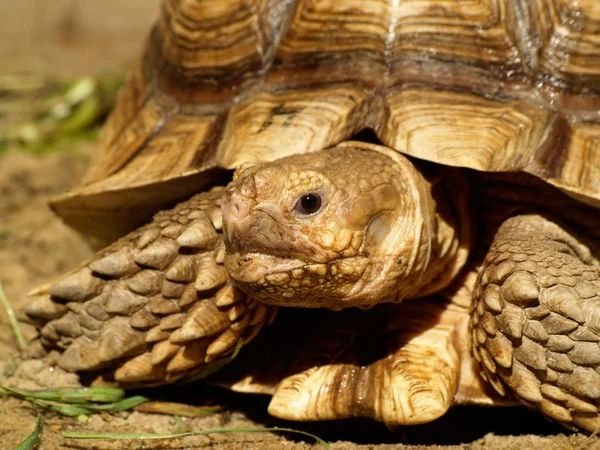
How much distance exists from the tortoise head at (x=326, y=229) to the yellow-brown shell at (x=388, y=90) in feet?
0.61

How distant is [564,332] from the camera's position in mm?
2305

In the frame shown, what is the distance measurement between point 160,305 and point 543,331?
119 centimetres

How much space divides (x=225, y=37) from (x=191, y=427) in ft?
4.79

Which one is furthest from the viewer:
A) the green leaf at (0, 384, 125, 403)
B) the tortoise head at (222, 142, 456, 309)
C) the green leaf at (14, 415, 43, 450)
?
the green leaf at (0, 384, 125, 403)

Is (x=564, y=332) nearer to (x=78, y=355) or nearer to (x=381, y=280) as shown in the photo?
(x=381, y=280)

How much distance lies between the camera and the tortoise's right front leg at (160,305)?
257 centimetres

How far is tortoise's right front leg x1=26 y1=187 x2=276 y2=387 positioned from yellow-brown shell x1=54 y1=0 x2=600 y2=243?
291 mm

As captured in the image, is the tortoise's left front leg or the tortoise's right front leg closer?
the tortoise's left front leg

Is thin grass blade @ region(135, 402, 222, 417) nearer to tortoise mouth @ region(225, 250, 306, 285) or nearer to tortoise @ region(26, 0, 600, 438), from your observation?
tortoise @ region(26, 0, 600, 438)

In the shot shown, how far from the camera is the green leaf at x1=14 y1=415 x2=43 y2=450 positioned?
93.2 inches

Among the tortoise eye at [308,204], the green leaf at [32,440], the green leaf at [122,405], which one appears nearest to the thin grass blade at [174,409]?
the green leaf at [122,405]

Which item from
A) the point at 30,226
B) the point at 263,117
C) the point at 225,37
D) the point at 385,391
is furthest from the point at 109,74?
the point at 385,391

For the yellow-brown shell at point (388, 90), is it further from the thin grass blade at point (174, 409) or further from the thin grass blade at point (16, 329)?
the thin grass blade at point (174, 409)

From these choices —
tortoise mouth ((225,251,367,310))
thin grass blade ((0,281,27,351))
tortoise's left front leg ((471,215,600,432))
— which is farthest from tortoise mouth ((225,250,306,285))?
thin grass blade ((0,281,27,351))
